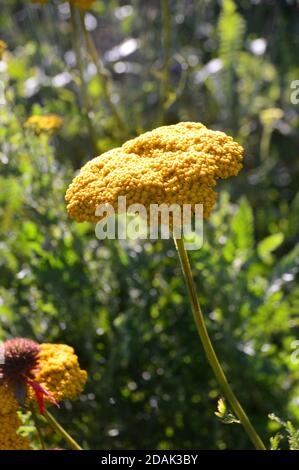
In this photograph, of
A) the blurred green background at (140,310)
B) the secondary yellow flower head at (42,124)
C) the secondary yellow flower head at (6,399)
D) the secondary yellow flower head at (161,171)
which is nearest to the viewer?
the secondary yellow flower head at (161,171)

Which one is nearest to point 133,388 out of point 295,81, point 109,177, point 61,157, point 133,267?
point 133,267

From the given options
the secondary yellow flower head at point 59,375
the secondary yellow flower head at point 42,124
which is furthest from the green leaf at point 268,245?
the secondary yellow flower head at point 59,375

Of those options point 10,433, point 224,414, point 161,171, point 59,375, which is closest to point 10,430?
point 10,433

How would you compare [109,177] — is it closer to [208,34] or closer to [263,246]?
[263,246]

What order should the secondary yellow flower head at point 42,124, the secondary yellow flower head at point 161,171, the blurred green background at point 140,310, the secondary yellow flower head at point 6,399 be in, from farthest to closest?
1. the secondary yellow flower head at point 42,124
2. the blurred green background at point 140,310
3. the secondary yellow flower head at point 6,399
4. the secondary yellow flower head at point 161,171

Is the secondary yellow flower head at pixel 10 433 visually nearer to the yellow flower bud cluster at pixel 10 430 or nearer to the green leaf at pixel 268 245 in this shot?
the yellow flower bud cluster at pixel 10 430

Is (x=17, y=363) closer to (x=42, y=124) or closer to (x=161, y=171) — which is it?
(x=161, y=171)
